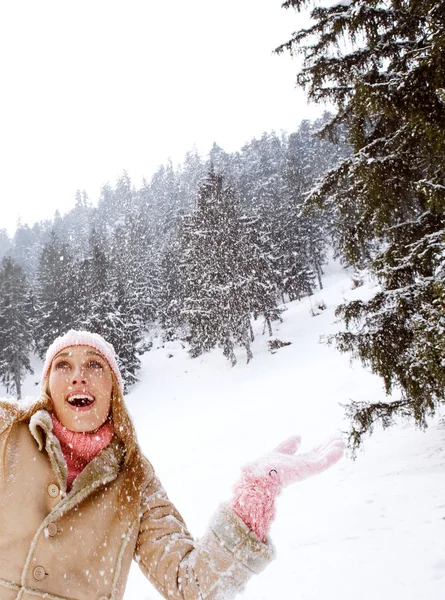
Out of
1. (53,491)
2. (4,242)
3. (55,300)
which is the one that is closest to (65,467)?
(53,491)

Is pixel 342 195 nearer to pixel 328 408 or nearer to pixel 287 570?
pixel 287 570

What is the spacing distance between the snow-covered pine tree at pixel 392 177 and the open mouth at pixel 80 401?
146 inches

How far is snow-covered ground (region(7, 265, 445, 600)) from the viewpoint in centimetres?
430

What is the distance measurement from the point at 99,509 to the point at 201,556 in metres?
0.52

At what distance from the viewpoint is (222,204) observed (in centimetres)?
2725

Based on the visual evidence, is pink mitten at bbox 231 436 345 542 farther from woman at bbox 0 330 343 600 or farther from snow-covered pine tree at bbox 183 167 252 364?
snow-covered pine tree at bbox 183 167 252 364

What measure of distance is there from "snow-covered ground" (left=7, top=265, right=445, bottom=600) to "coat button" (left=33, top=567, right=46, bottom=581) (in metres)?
0.84

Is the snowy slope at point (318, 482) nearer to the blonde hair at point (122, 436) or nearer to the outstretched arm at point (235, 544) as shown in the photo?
the outstretched arm at point (235, 544)

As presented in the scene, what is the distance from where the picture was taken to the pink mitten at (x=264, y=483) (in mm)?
1665

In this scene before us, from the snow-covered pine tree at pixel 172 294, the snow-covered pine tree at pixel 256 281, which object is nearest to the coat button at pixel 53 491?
the snow-covered pine tree at pixel 256 281

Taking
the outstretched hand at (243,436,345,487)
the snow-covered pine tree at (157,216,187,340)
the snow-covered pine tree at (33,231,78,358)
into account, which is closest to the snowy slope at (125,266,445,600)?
the outstretched hand at (243,436,345,487)

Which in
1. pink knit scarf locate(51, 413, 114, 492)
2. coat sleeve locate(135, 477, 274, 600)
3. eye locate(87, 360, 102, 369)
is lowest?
coat sleeve locate(135, 477, 274, 600)

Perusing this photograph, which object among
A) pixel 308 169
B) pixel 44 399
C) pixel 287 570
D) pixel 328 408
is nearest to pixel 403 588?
pixel 287 570

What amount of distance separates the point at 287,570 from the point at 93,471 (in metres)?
4.02
